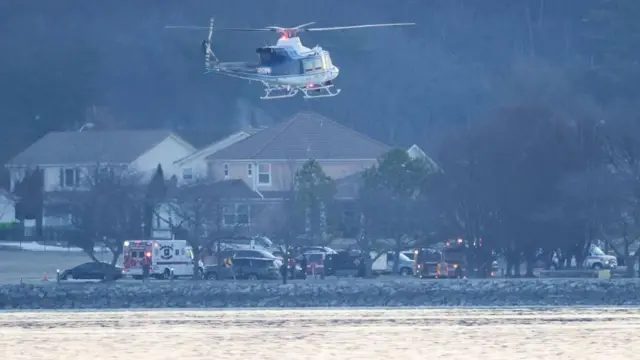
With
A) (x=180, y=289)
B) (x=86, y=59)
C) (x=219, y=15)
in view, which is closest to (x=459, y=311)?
(x=180, y=289)

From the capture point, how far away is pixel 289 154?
229 ft

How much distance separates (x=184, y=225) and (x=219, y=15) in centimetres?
5908

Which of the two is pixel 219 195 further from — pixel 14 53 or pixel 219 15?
pixel 219 15

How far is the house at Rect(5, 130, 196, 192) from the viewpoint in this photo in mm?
74000

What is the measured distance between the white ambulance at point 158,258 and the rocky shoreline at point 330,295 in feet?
20.3

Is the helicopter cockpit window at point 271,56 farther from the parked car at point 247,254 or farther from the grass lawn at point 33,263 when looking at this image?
the grass lawn at point 33,263

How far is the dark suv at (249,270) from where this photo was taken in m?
48.2

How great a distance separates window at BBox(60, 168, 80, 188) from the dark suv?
2403cm

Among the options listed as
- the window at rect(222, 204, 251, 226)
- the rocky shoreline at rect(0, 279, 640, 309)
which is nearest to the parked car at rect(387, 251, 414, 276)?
the window at rect(222, 204, 251, 226)

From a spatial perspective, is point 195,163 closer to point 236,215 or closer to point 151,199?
point 236,215

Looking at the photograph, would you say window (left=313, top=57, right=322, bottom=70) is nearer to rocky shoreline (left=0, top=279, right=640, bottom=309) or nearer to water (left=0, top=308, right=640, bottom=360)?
rocky shoreline (left=0, top=279, right=640, bottom=309)

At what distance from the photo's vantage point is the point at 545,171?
170 feet

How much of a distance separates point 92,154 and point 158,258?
26.8 meters

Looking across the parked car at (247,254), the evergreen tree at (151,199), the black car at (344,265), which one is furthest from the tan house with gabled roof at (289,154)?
the parked car at (247,254)
